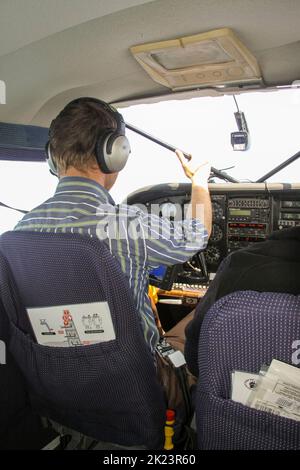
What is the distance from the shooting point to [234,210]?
226 centimetres

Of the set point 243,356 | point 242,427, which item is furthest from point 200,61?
point 242,427

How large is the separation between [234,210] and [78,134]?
51.5 inches

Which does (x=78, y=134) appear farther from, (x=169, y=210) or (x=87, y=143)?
(x=169, y=210)

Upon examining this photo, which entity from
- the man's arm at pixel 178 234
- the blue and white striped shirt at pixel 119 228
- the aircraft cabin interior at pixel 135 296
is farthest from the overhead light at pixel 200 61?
the blue and white striped shirt at pixel 119 228

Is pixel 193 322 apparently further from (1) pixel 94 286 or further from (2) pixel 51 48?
(2) pixel 51 48

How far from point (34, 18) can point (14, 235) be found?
0.67 metres

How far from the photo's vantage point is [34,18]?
112 centimetres

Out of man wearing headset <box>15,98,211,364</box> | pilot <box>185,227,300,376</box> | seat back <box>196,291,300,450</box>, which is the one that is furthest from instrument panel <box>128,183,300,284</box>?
seat back <box>196,291,300,450</box>

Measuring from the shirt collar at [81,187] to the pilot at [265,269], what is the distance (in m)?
0.47

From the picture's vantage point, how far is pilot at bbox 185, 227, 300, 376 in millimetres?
727

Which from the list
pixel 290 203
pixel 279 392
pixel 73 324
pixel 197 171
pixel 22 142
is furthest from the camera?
pixel 290 203

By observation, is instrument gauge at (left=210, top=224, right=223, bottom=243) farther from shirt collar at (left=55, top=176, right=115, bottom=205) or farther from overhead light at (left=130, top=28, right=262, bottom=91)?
shirt collar at (left=55, top=176, right=115, bottom=205)

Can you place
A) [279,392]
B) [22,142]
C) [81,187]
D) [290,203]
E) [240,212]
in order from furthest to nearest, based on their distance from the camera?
[240,212], [290,203], [22,142], [81,187], [279,392]
